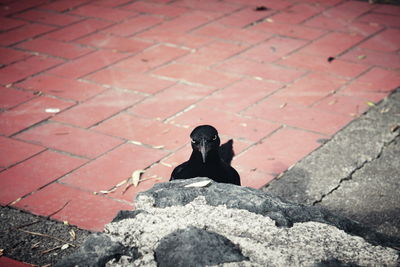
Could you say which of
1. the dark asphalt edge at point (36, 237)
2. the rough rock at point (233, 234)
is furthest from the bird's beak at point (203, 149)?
the dark asphalt edge at point (36, 237)

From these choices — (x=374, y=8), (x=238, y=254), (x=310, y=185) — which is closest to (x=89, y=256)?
(x=238, y=254)

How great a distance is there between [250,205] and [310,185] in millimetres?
1308

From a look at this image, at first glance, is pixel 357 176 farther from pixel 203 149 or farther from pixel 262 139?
pixel 203 149

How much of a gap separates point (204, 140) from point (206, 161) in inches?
5.2

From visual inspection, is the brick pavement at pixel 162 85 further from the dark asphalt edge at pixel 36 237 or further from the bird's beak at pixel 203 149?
the bird's beak at pixel 203 149

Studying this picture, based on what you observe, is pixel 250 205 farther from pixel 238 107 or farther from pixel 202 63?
pixel 202 63

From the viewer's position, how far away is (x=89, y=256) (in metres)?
2.00

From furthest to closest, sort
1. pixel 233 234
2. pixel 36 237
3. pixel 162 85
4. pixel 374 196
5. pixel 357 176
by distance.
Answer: pixel 162 85 < pixel 357 176 < pixel 374 196 < pixel 36 237 < pixel 233 234

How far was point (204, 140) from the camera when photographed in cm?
312

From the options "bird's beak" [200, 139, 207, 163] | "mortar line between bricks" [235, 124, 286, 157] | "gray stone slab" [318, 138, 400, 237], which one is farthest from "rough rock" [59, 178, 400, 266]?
"mortar line between bricks" [235, 124, 286, 157]

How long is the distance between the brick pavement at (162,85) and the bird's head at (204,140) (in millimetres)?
516

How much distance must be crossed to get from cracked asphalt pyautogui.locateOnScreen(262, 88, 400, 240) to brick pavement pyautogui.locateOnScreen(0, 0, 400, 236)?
0.44 ft

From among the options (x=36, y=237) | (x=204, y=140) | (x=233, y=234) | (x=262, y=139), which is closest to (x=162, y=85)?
(x=262, y=139)

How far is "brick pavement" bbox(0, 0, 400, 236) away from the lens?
363 centimetres
